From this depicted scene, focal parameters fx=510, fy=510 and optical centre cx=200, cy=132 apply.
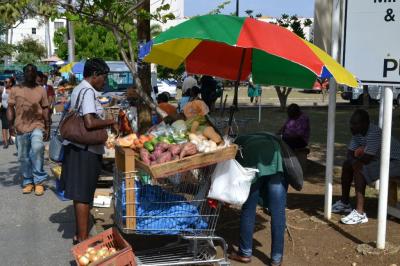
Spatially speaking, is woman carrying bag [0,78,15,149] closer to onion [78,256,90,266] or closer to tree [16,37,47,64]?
onion [78,256,90,266]

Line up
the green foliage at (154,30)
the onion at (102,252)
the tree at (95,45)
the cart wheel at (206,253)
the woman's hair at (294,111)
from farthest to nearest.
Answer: the tree at (95,45)
the green foliage at (154,30)
the woman's hair at (294,111)
the cart wheel at (206,253)
the onion at (102,252)

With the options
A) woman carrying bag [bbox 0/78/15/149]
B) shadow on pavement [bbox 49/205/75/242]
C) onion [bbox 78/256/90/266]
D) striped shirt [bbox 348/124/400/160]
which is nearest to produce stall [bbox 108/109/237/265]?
onion [bbox 78/256/90/266]

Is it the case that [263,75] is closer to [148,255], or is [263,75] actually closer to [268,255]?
[268,255]

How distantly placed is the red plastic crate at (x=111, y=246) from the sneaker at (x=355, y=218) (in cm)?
267

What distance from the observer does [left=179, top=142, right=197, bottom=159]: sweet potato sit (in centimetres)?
405

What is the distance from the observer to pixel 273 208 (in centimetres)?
470

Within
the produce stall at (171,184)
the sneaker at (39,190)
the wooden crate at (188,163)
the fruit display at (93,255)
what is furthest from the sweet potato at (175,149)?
the sneaker at (39,190)

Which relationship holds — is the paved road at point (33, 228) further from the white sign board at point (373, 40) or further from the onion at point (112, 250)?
the white sign board at point (373, 40)

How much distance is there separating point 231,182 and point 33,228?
294cm

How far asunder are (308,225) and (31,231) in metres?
3.23

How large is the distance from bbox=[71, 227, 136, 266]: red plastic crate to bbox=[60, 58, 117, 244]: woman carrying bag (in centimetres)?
40

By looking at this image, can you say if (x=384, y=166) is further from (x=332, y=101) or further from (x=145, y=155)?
(x=145, y=155)

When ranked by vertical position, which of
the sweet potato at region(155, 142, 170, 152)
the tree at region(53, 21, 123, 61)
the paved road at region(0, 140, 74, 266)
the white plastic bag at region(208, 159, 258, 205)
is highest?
the tree at region(53, 21, 123, 61)

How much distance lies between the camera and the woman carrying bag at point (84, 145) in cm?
473
